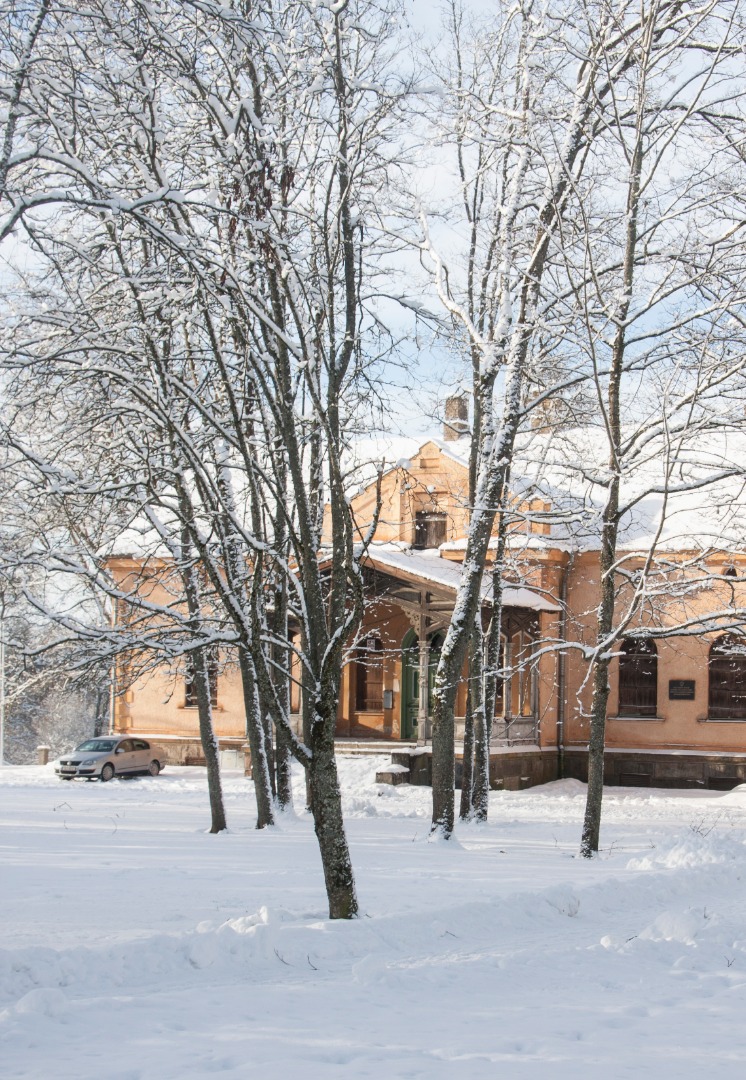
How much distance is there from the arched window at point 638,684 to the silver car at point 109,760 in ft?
41.2

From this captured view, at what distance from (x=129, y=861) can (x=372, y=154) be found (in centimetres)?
812

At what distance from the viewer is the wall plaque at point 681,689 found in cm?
2872

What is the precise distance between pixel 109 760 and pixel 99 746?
70 cm

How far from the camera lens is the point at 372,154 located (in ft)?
35.3

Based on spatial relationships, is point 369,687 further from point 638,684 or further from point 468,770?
point 468,770

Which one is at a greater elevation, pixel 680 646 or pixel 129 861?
pixel 680 646

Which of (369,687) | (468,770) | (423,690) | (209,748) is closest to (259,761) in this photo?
(209,748)

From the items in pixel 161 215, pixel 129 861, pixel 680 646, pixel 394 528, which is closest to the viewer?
pixel 161 215

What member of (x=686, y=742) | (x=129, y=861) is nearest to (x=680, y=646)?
(x=686, y=742)

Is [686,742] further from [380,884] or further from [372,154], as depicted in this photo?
[372,154]

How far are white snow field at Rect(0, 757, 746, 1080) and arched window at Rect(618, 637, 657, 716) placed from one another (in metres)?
14.8

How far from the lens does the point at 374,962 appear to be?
24.5 ft

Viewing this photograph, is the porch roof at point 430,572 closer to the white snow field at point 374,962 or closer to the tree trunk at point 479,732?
the tree trunk at point 479,732

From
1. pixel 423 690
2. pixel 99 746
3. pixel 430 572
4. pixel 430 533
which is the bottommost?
pixel 99 746
